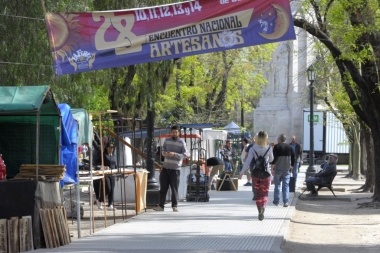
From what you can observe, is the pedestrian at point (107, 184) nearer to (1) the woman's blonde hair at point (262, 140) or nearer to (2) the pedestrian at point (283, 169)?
(1) the woman's blonde hair at point (262, 140)

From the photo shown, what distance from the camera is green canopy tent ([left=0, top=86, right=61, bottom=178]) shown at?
42.5 ft

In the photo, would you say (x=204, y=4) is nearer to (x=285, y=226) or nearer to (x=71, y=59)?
(x=71, y=59)

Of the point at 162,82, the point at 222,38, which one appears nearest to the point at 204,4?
the point at 222,38

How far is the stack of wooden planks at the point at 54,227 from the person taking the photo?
41.7 ft

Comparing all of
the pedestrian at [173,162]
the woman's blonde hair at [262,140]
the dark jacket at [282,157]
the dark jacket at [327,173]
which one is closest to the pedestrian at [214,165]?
the dark jacket at [327,173]

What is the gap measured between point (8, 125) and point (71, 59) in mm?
1831

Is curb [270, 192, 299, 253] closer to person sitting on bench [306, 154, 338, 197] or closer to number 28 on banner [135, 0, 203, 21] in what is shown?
number 28 on banner [135, 0, 203, 21]

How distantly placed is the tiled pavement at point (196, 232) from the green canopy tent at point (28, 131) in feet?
5.31

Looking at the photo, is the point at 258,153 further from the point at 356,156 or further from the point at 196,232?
the point at 356,156

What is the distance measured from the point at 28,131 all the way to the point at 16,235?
109 inches

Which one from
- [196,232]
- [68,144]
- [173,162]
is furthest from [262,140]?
[68,144]

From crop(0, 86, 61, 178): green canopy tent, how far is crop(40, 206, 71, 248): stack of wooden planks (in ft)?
3.05

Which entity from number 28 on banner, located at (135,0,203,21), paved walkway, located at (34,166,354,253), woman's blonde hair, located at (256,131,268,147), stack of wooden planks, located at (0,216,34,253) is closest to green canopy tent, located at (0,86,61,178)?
stack of wooden planks, located at (0,216,34,253)

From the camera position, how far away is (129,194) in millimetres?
22422
